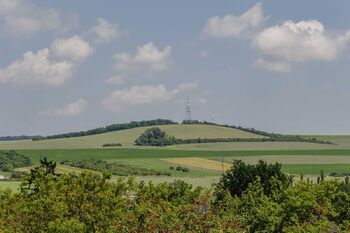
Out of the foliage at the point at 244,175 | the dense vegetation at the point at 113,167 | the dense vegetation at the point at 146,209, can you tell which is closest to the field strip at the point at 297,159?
the dense vegetation at the point at 113,167

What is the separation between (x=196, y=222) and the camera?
36375 millimetres

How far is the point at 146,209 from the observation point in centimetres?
3953

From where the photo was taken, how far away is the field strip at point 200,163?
182 m

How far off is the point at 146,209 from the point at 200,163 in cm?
14730

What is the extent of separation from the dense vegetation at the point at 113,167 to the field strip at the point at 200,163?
13.2 meters

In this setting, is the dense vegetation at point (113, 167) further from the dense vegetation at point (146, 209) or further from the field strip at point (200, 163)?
the dense vegetation at point (146, 209)

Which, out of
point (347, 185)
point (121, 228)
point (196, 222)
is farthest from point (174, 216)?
point (347, 185)

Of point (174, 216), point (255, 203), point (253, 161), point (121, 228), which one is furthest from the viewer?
point (253, 161)

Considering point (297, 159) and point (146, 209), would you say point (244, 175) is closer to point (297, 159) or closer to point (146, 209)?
point (146, 209)

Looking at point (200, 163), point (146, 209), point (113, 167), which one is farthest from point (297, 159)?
point (146, 209)

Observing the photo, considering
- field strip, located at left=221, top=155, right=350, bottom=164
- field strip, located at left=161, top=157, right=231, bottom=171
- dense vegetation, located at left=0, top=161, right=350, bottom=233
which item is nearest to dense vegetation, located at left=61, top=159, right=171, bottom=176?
field strip, located at left=161, top=157, right=231, bottom=171

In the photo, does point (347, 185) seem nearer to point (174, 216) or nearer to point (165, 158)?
point (174, 216)

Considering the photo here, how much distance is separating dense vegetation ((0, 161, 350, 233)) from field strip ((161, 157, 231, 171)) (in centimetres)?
12395

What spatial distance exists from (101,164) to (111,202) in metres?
139
